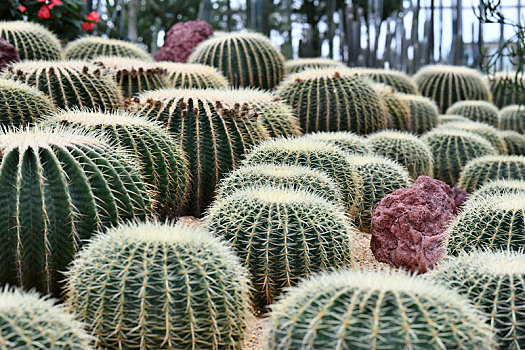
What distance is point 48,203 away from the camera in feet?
10.2

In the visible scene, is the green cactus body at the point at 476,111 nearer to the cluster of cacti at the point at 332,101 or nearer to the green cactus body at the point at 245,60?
the green cactus body at the point at 245,60

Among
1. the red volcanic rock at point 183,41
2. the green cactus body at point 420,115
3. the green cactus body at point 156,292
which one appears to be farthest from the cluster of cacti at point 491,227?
the red volcanic rock at point 183,41

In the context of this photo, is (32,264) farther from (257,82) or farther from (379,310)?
(257,82)

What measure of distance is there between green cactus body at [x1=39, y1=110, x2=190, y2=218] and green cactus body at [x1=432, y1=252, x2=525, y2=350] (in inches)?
72.3

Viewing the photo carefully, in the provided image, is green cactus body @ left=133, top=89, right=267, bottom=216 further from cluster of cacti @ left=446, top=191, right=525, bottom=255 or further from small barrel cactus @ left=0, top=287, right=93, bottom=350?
small barrel cactus @ left=0, top=287, right=93, bottom=350

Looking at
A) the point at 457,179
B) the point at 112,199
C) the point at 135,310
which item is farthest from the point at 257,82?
the point at 135,310

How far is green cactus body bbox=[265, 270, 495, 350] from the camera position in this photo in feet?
6.84

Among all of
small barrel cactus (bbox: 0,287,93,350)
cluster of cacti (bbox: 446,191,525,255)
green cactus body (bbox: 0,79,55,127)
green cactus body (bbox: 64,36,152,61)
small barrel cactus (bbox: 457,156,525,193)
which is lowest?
small barrel cactus (bbox: 457,156,525,193)

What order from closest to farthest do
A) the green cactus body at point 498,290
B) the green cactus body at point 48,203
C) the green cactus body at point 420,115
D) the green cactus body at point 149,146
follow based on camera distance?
the green cactus body at point 498,290 → the green cactus body at point 48,203 → the green cactus body at point 149,146 → the green cactus body at point 420,115

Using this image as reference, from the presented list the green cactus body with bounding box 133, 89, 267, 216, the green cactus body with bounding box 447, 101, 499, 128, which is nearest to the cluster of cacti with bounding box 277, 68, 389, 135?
the green cactus body with bounding box 133, 89, 267, 216

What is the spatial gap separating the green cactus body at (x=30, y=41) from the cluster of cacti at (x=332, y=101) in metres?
2.27

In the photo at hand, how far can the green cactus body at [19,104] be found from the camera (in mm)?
4254

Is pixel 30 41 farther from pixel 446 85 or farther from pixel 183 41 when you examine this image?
pixel 446 85

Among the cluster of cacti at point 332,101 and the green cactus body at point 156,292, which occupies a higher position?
the cluster of cacti at point 332,101
